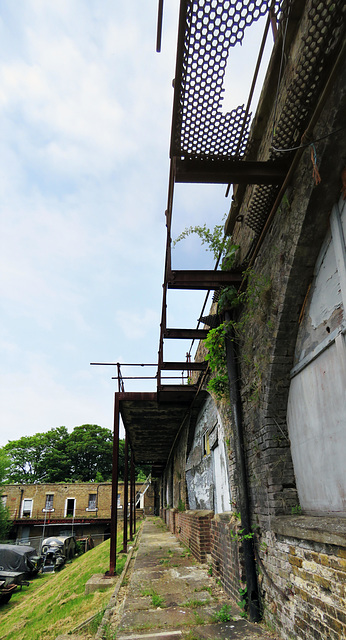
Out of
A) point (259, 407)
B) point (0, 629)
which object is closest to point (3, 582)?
point (0, 629)

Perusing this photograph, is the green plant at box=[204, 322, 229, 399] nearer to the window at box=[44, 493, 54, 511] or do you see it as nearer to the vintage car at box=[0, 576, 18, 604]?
the vintage car at box=[0, 576, 18, 604]

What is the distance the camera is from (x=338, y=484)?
3.12 meters

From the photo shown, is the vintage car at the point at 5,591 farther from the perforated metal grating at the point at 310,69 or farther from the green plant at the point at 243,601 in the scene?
the perforated metal grating at the point at 310,69

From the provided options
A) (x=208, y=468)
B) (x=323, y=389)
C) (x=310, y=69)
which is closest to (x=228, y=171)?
(x=310, y=69)

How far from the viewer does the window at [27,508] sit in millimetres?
35812

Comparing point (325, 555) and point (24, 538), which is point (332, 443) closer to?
point (325, 555)

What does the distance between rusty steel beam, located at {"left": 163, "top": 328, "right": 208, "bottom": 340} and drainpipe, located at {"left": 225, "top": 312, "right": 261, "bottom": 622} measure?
1455 millimetres

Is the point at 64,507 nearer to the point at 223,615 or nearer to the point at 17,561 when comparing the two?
the point at 17,561

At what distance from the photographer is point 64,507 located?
119ft

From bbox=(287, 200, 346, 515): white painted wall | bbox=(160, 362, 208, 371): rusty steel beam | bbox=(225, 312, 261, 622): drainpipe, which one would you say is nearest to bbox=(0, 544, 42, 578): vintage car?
bbox=(160, 362, 208, 371): rusty steel beam

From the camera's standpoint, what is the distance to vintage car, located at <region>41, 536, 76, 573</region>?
2495 cm

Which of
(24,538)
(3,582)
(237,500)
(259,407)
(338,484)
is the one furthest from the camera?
(24,538)

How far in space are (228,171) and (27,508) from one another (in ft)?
131

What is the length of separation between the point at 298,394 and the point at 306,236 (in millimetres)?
1549
